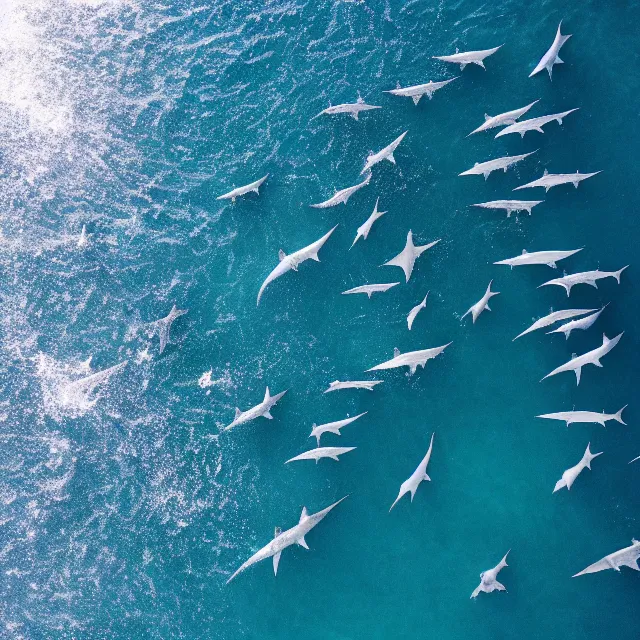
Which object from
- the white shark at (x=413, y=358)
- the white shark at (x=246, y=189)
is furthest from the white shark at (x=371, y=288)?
the white shark at (x=246, y=189)

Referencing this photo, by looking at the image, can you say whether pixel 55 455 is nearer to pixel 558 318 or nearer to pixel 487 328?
pixel 487 328

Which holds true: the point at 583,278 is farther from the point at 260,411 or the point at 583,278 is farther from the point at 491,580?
the point at 260,411

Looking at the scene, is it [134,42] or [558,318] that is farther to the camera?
[134,42]

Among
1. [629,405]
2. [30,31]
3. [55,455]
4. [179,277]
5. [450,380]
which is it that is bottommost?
[629,405]

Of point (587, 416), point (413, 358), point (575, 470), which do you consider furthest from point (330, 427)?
point (587, 416)

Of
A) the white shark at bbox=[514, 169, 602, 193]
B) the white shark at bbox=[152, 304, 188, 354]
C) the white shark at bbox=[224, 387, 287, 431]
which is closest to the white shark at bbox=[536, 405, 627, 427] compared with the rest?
the white shark at bbox=[514, 169, 602, 193]

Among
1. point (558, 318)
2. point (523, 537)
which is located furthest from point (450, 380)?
point (523, 537)

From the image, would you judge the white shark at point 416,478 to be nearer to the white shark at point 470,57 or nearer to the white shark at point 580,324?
the white shark at point 580,324
